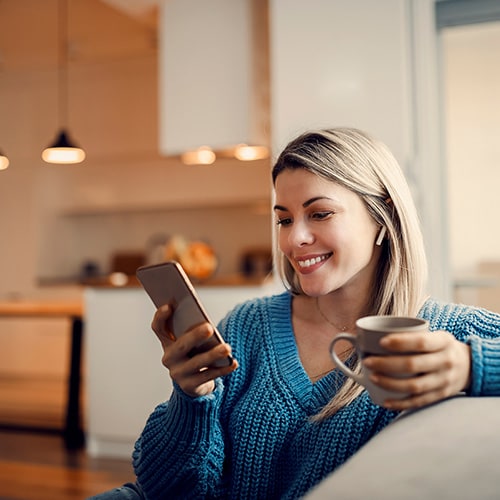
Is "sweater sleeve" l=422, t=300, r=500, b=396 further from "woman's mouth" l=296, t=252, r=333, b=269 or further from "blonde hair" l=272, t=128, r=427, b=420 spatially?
"woman's mouth" l=296, t=252, r=333, b=269

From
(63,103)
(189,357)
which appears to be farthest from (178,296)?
(63,103)

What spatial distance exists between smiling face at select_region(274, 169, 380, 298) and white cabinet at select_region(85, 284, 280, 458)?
2.22m

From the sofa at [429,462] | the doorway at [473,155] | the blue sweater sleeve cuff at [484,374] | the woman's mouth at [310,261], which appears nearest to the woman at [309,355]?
the woman's mouth at [310,261]

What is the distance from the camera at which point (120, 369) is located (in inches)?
139

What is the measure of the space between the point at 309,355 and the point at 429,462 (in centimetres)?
63

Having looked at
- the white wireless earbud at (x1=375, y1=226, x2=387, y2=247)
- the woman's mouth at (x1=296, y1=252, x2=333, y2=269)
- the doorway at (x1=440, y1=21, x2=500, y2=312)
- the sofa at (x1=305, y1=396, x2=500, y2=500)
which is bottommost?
the sofa at (x1=305, y1=396, x2=500, y2=500)

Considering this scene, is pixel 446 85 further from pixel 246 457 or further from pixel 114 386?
pixel 246 457

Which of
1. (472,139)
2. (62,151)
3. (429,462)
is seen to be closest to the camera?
(429,462)

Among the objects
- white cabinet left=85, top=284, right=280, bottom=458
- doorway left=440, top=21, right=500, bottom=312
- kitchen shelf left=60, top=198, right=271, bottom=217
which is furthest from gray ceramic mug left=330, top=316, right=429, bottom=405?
kitchen shelf left=60, top=198, right=271, bottom=217

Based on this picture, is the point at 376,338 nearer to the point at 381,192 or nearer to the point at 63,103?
the point at 381,192

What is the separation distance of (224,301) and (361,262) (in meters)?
2.15

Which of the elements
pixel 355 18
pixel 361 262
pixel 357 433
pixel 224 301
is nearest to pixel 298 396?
pixel 357 433

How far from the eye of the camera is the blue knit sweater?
110 centimetres

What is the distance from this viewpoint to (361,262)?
1221 mm
